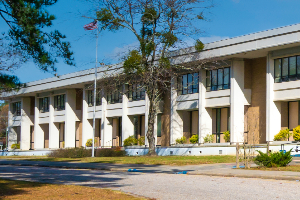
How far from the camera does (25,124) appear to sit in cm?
6544

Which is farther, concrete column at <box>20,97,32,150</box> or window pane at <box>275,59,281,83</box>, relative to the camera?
concrete column at <box>20,97,32,150</box>

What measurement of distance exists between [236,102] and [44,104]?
3486 centimetres

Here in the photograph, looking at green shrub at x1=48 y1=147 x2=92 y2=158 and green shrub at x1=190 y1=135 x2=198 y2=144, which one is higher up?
green shrub at x1=190 y1=135 x2=198 y2=144

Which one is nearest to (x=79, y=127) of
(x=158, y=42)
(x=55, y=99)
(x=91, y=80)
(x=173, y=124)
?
(x=55, y=99)

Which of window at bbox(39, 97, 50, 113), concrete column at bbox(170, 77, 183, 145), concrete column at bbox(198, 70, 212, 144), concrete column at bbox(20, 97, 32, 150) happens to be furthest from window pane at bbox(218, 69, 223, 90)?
concrete column at bbox(20, 97, 32, 150)

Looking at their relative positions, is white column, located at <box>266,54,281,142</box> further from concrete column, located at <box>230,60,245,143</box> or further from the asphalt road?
the asphalt road

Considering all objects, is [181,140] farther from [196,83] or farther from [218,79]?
[218,79]

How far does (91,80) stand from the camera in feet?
163

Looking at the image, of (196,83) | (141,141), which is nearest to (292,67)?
(196,83)

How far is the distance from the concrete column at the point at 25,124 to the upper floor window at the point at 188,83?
106 feet

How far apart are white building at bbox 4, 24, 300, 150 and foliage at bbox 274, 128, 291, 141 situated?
50 centimetres

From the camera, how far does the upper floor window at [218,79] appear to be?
36519 millimetres

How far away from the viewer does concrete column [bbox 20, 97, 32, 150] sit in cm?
6519

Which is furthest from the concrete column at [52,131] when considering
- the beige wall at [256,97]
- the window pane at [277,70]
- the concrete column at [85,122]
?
the window pane at [277,70]
